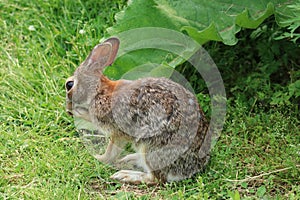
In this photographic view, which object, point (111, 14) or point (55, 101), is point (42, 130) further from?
point (111, 14)

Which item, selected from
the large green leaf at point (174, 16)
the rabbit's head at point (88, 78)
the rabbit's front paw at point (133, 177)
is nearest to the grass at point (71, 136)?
the rabbit's front paw at point (133, 177)

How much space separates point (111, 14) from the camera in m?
6.92

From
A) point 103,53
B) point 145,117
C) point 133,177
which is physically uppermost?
point 103,53

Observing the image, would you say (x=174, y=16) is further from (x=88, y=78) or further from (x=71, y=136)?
(x=71, y=136)

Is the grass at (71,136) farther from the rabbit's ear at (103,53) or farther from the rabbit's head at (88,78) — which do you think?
the rabbit's ear at (103,53)

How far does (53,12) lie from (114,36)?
151 cm

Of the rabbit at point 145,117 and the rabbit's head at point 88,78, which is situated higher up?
the rabbit's head at point 88,78

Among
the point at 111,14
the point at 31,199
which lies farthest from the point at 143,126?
the point at 111,14

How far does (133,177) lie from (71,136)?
0.83 metres

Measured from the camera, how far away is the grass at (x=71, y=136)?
525 cm

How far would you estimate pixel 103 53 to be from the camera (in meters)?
5.41

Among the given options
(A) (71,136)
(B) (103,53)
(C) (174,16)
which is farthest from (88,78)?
(C) (174,16)

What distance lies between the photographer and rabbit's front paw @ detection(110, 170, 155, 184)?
5285 millimetres

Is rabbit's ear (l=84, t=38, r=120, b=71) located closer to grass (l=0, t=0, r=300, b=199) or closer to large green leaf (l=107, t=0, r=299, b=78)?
large green leaf (l=107, t=0, r=299, b=78)
